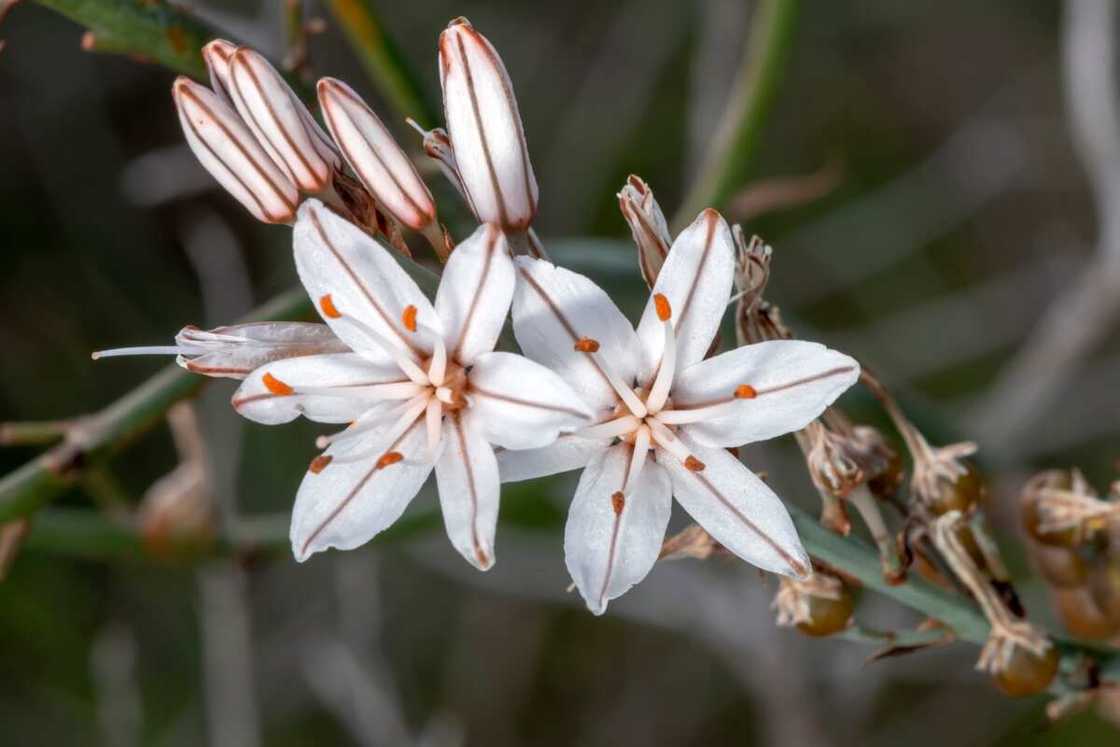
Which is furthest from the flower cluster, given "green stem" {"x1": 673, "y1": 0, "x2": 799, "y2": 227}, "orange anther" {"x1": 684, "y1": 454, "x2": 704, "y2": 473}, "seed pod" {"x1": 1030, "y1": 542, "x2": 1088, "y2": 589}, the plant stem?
"green stem" {"x1": 673, "y1": 0, "x2": 799, "y2": 227}

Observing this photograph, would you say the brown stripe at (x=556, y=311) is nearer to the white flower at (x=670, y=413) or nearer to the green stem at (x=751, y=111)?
the white flower at (x=670, y=413)

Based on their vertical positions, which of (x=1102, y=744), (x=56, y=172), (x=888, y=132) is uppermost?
(x=888, y=132)

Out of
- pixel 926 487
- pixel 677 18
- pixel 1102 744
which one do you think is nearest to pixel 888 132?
pixel 677 18

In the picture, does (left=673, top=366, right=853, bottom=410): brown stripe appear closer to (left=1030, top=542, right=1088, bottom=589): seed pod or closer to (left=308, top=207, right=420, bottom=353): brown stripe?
(left=308, top=207, right=420, bottom=353): brown stripe

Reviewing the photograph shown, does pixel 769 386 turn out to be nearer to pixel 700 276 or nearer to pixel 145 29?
pixel 700 276

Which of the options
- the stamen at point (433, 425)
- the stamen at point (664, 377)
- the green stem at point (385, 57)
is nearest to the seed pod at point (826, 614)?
the stamen at point (664, 377)

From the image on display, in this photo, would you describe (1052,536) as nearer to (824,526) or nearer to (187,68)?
(824,526)

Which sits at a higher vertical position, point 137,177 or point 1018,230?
point 1018,230
